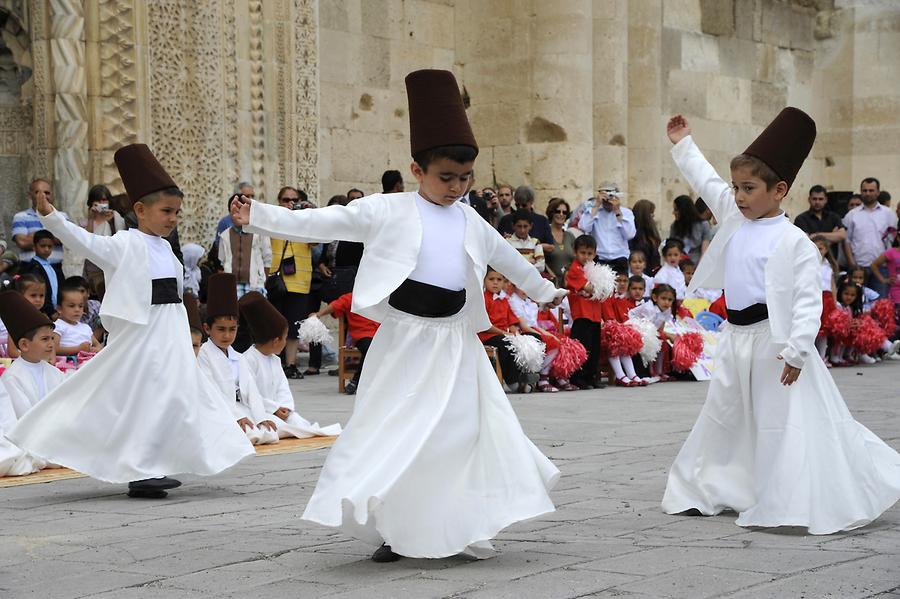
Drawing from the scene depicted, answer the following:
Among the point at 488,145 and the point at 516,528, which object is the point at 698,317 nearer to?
the point at 488,145

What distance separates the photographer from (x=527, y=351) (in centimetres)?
1234

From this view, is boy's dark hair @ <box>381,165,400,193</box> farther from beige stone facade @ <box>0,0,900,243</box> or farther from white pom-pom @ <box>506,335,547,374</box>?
white pom-pom @ <box>506,335,547,374</box>

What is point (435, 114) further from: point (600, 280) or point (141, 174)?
point (600, 280)

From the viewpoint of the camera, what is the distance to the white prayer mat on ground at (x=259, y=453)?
818 centimetres

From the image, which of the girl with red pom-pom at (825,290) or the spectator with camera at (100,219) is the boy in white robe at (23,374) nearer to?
the spectator with camera at (100,219)

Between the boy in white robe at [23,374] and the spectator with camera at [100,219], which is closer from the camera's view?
the boy in white robe at [23,374]

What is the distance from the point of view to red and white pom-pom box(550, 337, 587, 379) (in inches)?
504

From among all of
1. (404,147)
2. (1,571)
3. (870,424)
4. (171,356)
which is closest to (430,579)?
(1,571)

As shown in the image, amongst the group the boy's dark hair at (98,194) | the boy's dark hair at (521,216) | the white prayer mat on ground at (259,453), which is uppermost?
the boy's dark hair at (98,194)

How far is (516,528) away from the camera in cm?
638

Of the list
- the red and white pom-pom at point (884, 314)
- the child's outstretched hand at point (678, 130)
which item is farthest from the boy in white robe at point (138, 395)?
the red and white pom-pom at point (884, 314)

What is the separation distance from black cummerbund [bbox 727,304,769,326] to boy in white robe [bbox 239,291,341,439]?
329 cm

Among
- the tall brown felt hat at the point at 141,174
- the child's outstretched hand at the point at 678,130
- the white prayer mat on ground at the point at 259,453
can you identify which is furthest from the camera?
the white prayer mat on ground at the point at 259,453

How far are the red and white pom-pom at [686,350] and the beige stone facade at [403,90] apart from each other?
13.4 feet
